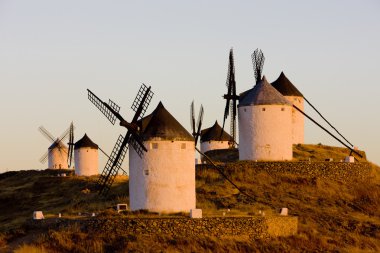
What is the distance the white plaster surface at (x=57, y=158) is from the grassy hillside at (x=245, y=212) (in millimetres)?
27707

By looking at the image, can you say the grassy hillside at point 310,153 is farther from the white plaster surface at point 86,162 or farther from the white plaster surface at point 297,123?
the white plaster surface at point 86,162

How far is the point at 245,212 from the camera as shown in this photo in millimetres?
41000

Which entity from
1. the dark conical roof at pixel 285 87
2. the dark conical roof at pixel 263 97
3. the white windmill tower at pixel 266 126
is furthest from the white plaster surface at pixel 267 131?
the dark conical roof at pixel 285 87

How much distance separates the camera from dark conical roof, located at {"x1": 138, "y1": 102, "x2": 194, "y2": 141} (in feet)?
126

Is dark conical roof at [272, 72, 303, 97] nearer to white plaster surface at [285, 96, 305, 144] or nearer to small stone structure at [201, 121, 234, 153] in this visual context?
white plaster surface at [285, 96, 305, 144]

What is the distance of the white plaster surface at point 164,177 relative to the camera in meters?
38.3

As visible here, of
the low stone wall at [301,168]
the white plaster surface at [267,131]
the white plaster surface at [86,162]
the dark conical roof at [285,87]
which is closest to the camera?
the low stone wall at [301,168]

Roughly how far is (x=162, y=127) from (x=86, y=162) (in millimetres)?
41235

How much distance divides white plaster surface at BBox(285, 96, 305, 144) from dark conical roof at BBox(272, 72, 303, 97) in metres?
0.43

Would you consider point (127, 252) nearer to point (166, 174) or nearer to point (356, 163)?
point (166, 174)

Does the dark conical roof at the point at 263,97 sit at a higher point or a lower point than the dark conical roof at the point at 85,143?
higher

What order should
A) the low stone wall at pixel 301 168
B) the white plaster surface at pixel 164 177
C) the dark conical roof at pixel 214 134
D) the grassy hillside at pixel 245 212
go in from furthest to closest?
the dark conical roof at pixel 214 134 < the low stone wall at pixel 301 168 < the white plaster surface at pixel 164 177 < the grassy hillside at pixel 245 212

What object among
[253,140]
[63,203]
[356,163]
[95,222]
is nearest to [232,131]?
[253,140]

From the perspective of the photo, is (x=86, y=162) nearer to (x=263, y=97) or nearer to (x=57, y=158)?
(x=57, y=158)
